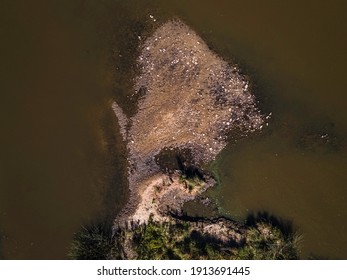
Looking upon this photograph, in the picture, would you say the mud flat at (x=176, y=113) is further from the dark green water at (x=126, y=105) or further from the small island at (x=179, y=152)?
the dark green water at (x=126, y=105)

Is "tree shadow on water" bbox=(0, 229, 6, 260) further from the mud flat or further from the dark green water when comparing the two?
the mud flat

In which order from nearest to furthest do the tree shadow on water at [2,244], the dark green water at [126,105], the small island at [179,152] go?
the dark green water at [126,105] → the small island at [179,152] → the tree shadow on water at [2,244]

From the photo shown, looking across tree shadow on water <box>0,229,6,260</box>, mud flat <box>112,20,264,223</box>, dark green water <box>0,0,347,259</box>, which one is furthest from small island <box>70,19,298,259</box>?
tree shadow on water <box>0,229,6,260</box>

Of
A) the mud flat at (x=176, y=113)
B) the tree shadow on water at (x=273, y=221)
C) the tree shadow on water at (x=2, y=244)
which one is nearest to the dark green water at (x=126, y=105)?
the tree shadow on water at (x=2, y=244)

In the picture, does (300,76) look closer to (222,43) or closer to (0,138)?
(222,43)

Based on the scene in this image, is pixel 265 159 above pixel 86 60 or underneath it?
underneath
